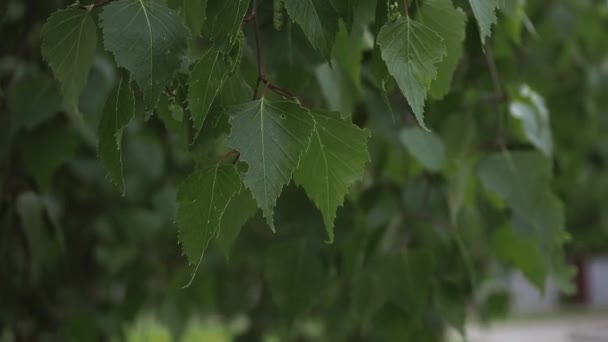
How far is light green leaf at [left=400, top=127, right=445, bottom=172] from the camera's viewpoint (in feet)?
→ 4.65

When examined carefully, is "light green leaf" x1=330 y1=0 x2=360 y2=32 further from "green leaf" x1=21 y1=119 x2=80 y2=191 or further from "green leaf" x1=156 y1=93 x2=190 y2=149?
"green leaf" x1=21 y1=119 x2=80 y2=191

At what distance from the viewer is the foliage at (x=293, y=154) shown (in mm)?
786

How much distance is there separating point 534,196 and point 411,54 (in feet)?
2.19

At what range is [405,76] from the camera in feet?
2.49

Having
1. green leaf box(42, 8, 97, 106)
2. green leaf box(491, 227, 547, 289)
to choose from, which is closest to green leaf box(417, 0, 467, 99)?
green leaf box(42, 8, 97, 106)

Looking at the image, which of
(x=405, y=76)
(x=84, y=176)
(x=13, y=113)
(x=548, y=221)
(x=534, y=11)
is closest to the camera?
(x=405, y=76)

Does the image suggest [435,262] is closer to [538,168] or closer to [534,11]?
[538,168]

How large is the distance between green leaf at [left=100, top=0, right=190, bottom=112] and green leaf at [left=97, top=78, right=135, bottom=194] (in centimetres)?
3

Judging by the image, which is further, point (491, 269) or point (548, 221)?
point (491, 269)

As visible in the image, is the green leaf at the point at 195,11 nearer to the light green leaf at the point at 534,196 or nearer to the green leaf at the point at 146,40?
the green leaf at the point at 146,40

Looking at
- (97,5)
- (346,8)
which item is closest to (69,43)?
(97,5)

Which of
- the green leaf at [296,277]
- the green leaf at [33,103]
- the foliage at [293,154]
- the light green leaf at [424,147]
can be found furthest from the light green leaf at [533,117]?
the green leaf at [33,103]

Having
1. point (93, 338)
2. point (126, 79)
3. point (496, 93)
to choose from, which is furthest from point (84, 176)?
point (126, 79)

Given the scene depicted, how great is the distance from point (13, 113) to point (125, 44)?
76 cm
